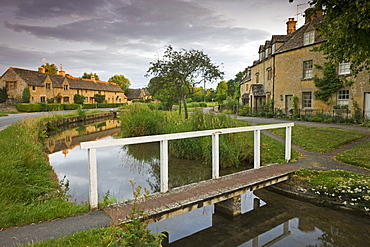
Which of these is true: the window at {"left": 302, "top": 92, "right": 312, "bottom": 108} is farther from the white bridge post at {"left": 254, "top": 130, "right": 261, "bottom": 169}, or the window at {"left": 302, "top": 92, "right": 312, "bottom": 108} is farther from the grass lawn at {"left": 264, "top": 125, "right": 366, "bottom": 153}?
the white bridge post at {"left": 254, "top": 130, "right": 261, "bottom": 169}

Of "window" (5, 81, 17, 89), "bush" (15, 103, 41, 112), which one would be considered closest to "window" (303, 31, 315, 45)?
"bush" (15, 103, 41, 112)

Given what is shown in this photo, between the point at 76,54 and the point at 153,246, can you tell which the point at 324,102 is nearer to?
the point at 153,246

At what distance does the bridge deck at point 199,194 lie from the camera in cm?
365

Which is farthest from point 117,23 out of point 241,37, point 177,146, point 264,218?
point 264,218

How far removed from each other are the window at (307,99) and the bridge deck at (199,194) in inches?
660

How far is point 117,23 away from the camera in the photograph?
15977 mm

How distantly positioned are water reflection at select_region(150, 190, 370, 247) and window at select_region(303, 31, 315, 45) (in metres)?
18.6

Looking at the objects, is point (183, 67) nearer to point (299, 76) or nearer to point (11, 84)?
point (299, 76)

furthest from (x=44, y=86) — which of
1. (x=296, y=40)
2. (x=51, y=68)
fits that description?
(x=296, y=40)

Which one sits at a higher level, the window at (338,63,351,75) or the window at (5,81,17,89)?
the window at (5,81,17,89)

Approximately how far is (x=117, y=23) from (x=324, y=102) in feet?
56.5

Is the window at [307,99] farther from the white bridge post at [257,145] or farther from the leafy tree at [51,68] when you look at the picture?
the leafy tree at [51,68]

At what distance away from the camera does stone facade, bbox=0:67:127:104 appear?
40.3m

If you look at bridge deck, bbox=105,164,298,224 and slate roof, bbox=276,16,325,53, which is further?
slate roof, bbox=276,16,325,53
